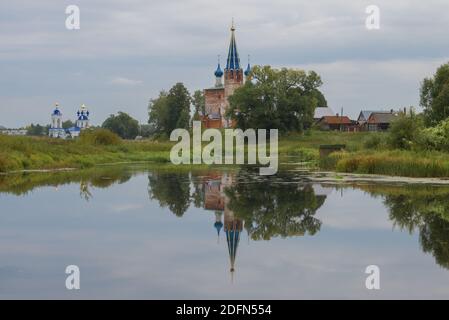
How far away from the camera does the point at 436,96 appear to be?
5175cm

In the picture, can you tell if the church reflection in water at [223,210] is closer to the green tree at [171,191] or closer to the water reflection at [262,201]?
the water reflection at [262,201]

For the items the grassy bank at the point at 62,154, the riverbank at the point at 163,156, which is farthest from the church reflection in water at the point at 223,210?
the grassy bank at the point at 62,154

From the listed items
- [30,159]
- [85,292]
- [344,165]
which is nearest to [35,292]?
[85,292]

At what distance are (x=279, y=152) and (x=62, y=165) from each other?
25.7 meters

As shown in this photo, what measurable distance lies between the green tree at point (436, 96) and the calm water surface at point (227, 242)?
82.0 feet

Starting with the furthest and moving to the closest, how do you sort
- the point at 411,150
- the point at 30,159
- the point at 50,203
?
the point at 30,159 < the point at 411,150 < the point at 50,203

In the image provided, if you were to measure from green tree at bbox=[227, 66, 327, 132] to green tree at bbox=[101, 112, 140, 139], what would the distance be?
164 ft

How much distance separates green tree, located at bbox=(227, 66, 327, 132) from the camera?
234 feet

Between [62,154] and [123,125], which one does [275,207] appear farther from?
[123,125]

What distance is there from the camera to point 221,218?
56.7 feet

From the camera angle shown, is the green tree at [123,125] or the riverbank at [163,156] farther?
the green tree at [123,125]

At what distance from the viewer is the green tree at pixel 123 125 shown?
121750 millimetres

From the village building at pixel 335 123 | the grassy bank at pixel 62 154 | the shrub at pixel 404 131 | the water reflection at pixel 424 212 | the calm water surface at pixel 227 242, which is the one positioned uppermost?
the village building at pixel 335 123

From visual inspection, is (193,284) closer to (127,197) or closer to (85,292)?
(85,292)
